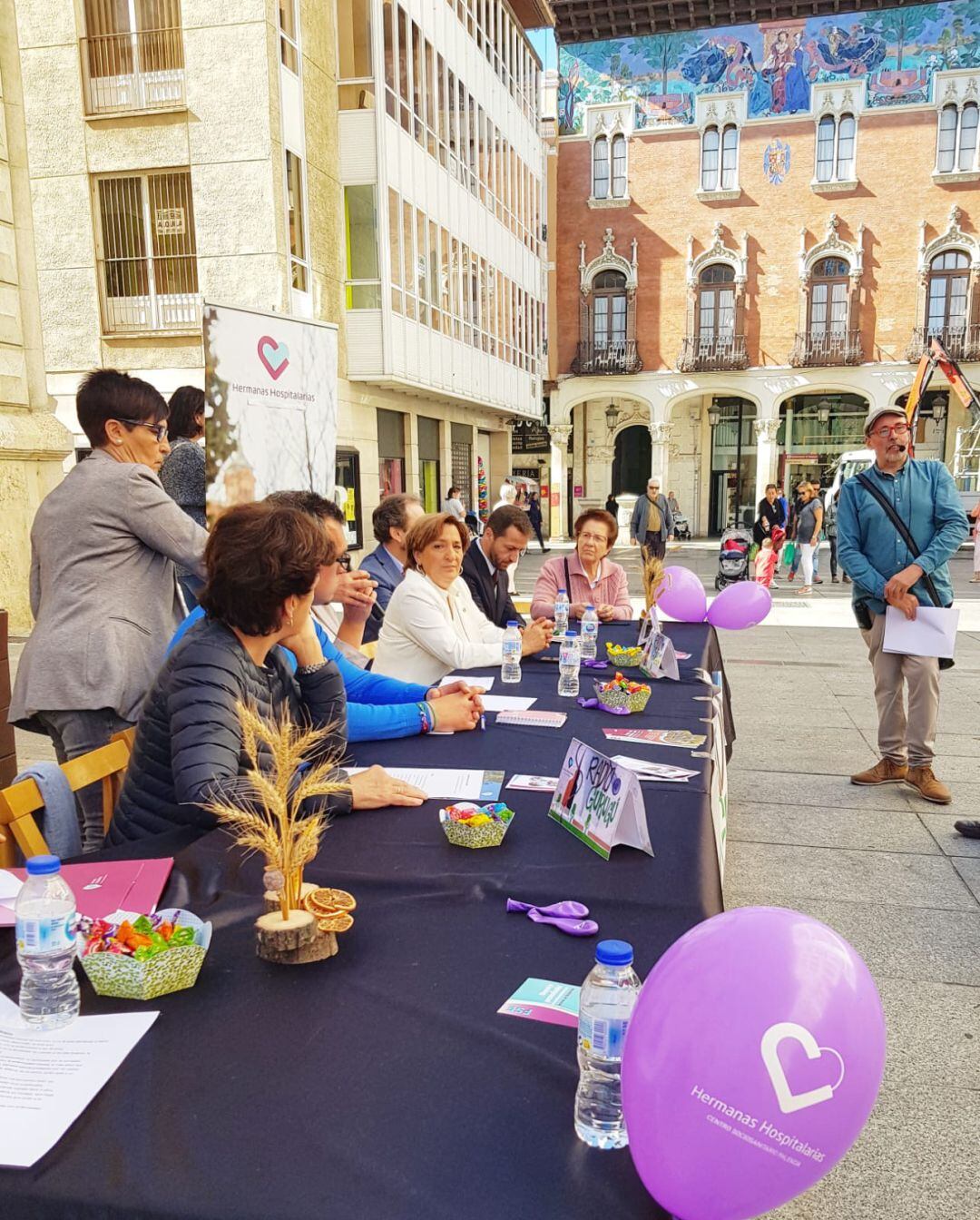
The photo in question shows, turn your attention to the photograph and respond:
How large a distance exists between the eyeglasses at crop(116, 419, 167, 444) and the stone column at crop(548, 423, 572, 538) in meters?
25.5

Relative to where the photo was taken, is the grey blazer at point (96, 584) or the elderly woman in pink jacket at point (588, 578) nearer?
the grey blazer at point (96, 584)

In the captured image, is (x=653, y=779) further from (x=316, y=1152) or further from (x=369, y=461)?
(x=369, y=461)

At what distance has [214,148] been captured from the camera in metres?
12.2

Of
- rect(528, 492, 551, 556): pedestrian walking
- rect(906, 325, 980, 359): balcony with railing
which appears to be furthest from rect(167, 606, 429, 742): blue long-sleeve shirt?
rect(906, 325, 980, 359): balcony with railing

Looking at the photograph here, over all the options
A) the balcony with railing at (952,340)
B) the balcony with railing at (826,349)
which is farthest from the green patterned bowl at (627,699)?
the balcony with railing at (952,340)

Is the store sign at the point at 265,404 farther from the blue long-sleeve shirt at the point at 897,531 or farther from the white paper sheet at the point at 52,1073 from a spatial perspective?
the white paper sheet at the point at 52,1073

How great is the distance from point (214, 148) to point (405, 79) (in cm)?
411

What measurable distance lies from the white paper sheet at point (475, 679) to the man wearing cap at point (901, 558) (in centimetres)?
201

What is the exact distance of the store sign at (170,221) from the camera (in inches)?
496

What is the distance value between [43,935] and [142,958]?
0.48 feet

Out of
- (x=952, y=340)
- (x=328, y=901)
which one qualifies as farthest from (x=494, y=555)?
(x=952, y=340)

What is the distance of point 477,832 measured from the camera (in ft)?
6.13

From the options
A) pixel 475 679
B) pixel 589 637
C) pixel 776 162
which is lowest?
pixel 475 679

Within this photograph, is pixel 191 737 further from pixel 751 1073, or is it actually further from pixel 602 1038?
pixel 751 1073
